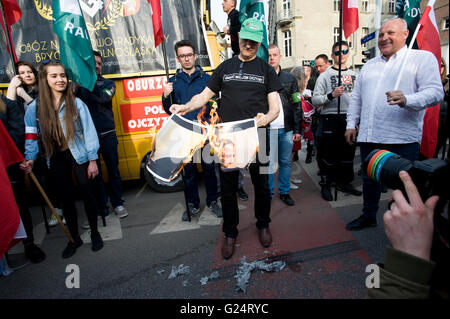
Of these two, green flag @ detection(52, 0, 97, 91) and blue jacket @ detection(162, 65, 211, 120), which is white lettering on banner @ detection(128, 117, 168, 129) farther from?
green flag @ detection(52, 0, 97, 91)

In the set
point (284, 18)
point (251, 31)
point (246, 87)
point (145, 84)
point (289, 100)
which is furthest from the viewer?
point (284, 18)

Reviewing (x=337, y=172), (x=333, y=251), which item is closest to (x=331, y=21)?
(x=337, y=172)

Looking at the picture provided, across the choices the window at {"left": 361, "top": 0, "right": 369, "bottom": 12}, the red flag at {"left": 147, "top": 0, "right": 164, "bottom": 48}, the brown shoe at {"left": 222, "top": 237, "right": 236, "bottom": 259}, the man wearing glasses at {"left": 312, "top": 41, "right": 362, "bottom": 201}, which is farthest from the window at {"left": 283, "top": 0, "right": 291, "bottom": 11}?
the brown shoe at {"left": 222, "top": 237, "right": 236, "bottom": 259}

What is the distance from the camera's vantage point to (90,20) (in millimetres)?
4164

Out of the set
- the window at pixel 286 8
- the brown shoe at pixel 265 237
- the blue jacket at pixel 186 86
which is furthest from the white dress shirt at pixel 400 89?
the window at pixel 286 8

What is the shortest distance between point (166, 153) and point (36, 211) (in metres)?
3.44

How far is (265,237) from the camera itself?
2.90m

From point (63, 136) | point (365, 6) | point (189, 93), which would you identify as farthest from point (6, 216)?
point (365, 6)

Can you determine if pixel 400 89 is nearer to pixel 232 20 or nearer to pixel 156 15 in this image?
pixel 232 20

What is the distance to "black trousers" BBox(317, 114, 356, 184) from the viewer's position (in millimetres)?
4102

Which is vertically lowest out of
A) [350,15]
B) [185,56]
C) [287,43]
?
[185,56]

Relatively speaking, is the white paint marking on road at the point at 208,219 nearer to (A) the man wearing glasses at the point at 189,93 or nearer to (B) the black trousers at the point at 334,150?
(A) the man wearing glasses at the point at 189,93

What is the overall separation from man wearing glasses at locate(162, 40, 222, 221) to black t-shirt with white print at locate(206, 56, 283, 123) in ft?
3.38

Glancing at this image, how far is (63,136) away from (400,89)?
3.44 meters
